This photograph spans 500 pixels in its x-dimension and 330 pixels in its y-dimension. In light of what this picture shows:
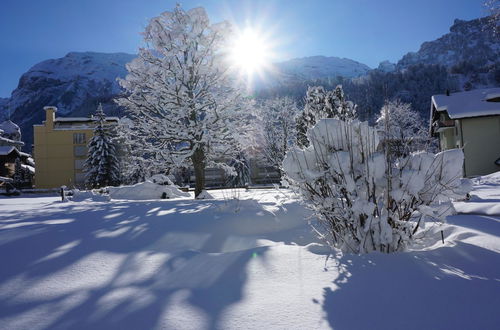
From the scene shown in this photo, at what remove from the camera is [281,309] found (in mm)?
1927

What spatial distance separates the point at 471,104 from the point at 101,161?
33.8 metres

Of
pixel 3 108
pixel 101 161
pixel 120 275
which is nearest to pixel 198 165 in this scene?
pixel 120 275

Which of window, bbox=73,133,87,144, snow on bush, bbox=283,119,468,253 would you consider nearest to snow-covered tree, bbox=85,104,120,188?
window, bbox=73,133,87,144

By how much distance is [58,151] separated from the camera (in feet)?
140

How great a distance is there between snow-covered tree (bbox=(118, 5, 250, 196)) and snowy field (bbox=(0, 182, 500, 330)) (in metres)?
9.14

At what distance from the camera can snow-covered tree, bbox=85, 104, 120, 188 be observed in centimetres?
3284

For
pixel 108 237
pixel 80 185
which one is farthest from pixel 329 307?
pixel 80 185

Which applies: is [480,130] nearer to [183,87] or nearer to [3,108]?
[183,87]

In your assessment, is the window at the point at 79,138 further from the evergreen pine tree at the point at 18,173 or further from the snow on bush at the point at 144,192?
the snow on bush at the point at 144,192

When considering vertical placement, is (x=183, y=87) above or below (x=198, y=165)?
above

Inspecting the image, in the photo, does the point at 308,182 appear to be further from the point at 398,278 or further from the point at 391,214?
the point at 398,278

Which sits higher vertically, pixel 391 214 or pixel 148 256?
pixel 391 214

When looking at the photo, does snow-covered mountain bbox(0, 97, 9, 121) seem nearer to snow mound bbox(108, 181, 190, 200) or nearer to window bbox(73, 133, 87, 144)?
window bbox(73, 133, 87, 144)

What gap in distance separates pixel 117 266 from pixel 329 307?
6.11 feet
